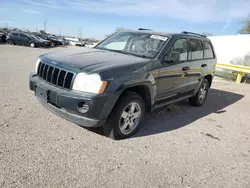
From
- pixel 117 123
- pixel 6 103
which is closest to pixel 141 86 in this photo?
pixel 117 123

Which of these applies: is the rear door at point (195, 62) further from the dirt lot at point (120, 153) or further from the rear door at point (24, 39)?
the rear door at point (24, 39)

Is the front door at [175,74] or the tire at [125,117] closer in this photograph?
the tire at [125,117]

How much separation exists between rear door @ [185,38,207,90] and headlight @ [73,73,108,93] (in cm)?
249

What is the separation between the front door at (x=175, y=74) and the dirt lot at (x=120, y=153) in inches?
26.6

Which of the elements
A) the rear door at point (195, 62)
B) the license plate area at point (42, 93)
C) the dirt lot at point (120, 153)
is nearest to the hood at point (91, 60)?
the license plate area at point (42, 93)

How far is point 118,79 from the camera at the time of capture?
3.35 metres

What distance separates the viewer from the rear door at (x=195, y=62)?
5.20 meters

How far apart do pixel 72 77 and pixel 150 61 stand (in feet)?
4.56

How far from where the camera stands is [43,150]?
321 cm

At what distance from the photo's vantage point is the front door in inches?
167

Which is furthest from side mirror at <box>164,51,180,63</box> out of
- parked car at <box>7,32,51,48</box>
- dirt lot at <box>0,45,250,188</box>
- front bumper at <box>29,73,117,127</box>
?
parked car at <box>7,32,51,48</box>

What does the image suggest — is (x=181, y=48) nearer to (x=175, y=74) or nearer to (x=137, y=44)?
(x=175, y=74)

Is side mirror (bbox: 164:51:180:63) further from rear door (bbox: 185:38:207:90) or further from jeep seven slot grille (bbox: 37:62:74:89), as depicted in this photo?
jeep seven slot grille (bbox: 37:62:74:89)

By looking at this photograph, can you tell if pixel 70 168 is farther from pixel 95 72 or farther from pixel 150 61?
pixel 150 61
